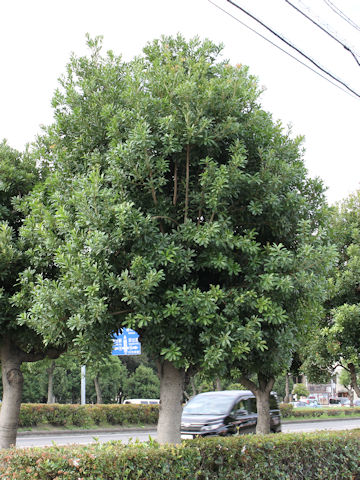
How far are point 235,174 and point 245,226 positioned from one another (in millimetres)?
940

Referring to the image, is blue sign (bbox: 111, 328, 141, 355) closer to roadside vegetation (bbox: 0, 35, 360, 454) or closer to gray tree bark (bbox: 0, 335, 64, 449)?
gray tree bark (bbox: 0, 335, 64, 449)

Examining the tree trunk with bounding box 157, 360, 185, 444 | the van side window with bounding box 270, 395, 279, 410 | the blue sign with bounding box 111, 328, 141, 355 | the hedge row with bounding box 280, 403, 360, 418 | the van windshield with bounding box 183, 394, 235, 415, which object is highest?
the blue sign with bounding box 111, 328, 141, 355

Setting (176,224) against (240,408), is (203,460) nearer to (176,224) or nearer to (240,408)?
(176,224)

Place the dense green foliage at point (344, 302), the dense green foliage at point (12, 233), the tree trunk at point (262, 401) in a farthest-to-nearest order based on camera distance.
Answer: the tree trunk at point (262, 401) < the dense green foliage at point (344, 302) < the dense green foliage at point (12, 233)

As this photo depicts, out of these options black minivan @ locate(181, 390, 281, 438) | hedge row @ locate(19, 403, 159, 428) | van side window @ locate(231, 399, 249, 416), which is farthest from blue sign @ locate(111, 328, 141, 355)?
van side window @ locate(231, 399, 249, 416)

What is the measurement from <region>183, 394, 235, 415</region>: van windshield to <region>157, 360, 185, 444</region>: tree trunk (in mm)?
7564

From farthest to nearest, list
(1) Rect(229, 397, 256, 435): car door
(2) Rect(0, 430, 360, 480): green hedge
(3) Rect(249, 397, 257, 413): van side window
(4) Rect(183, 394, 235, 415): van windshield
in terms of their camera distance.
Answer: (3) Rect(249, 397, 257, 413): van side window < (4) Rect(183, 394, 235, 415): van windshield < (1) Rect(229, 397, 256, 435): car door < (2) Rect(0, 430, 360, 480): green hedge

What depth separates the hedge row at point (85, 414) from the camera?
2109 cm

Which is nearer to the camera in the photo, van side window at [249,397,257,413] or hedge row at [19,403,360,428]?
van side window at [249,397,257,413]

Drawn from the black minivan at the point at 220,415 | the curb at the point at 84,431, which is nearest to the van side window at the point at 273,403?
the black minivan at the point at 220,415

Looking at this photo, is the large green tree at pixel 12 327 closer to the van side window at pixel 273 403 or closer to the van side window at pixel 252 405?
the van side window at pixel 252 405

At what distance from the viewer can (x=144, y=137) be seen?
541 cm

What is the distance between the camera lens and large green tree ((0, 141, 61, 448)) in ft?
24.4

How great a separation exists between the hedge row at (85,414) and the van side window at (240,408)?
35.0ft
